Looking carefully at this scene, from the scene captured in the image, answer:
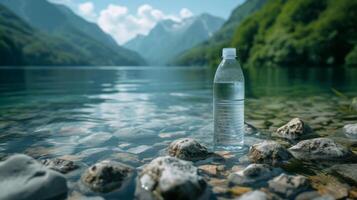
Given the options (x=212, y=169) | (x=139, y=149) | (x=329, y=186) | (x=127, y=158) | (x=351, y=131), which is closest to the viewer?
(x=329, y=186)

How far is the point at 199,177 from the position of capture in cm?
396

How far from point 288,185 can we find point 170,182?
1481 millimetres

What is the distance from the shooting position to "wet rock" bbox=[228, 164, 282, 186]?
431 cm

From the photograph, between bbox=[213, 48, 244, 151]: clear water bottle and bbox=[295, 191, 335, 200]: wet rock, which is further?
bbox=[213, 48, 244, 151]: clear water bottle

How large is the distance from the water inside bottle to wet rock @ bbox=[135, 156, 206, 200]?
7.19 feet

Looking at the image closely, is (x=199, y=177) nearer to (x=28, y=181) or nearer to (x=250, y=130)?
(x=28, y=181)

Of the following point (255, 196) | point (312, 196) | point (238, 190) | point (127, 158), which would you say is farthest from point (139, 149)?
point (312, 196)

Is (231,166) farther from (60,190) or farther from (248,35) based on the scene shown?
(248,35)

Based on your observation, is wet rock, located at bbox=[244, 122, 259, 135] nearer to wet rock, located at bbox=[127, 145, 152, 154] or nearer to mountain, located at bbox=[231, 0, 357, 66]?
wet rock, located at bbox=[127, 145, 152, 154]

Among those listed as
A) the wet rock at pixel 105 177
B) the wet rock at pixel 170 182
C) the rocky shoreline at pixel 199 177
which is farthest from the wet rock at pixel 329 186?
the wet rock at pixel 105 177

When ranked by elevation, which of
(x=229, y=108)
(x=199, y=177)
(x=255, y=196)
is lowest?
(x=255, y=196)

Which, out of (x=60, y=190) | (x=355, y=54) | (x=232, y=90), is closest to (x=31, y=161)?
(x=60, y=190)

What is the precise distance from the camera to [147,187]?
13.4 feet

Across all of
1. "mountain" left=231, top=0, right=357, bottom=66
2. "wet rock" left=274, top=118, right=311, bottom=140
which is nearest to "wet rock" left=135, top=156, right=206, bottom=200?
"wet rock" left=274, top=118, right=311, bottom=140
